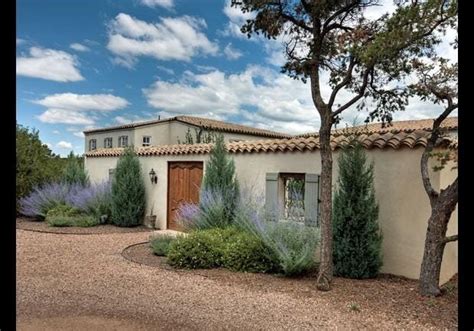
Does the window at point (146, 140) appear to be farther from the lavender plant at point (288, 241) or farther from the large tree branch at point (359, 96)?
the large tree branch at point (359, 96)

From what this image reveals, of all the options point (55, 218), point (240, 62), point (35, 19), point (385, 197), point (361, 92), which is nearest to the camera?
point (35, 19)

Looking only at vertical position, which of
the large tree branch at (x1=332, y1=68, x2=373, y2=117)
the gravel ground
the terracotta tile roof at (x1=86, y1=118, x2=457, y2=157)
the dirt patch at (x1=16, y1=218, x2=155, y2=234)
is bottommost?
the dirt patch at (x1=16, y1=218, x2=155, y2=234)

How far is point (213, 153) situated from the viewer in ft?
31.1

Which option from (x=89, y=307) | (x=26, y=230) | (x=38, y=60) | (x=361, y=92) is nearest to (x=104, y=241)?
(x=26, y=230)

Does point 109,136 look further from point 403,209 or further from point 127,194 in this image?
point 403,209

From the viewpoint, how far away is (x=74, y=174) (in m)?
14.1

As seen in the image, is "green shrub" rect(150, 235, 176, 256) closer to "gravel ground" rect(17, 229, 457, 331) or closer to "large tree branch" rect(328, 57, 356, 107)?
"gravel ground" rect(17, 229, 457, 331)

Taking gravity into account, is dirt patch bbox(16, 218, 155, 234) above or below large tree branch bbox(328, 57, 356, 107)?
below

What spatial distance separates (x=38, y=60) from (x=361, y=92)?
15.1 feet

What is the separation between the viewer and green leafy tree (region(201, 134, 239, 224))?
8.96m

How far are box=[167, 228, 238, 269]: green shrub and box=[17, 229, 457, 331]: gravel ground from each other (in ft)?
0.92

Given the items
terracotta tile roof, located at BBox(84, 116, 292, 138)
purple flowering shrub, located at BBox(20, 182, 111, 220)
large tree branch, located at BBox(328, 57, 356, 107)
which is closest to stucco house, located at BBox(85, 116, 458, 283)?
large tree branch, located at BBox(328, 57, 356, 107)

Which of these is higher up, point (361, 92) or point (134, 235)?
point (361, 92)
